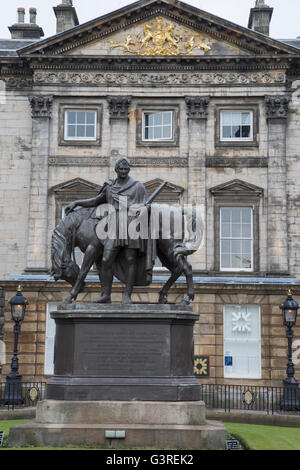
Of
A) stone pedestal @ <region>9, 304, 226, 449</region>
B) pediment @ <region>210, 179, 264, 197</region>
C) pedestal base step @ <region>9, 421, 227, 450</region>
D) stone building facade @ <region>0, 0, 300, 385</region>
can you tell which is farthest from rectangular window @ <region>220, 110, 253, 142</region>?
pedestal base step @ <region>9, 421, 227, 450</region>

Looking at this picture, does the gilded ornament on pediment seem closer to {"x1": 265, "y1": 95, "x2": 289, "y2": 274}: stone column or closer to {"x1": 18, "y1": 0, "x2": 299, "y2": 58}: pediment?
{"x1": 18, "y1": 0, "x2": 299, "y2": 58}: pediment

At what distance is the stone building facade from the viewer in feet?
106

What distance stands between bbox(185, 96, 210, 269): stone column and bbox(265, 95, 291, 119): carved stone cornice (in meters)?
2.85

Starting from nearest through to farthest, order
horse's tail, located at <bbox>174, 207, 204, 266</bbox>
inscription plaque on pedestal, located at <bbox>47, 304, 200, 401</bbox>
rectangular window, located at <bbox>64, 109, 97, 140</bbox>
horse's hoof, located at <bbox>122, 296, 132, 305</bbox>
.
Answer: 1. inscription plaque on pedestal, located at <bbox>47, 304, 200, 401</bbox>
2. horse's hoof, located at <bbox>122, 296, 132, 305</bbox>
3. horse's tail, located at <bbox>174, 207, 204, 266</bbox>
4. rectangular window, located at <bbox>64, 109, 97, 140</bbox>

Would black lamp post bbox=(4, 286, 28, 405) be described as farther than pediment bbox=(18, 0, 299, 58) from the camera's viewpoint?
No

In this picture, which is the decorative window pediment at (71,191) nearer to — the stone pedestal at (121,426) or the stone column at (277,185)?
the stone column at (277,185)

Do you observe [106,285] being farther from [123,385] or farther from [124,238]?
[123,385]

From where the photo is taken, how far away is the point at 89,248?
15.0 meters

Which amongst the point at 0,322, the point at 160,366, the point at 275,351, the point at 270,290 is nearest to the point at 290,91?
the point at 270,290

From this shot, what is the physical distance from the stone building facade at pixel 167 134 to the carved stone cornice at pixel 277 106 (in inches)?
1.8

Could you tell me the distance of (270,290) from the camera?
3125 centimetres

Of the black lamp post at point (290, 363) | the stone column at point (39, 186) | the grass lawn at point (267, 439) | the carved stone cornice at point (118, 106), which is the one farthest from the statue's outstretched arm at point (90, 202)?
the carved stone cornice at point (118, 106)

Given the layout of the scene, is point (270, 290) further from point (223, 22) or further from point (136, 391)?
point (136, 391)

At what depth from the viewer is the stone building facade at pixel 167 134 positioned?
32188 millimetres
